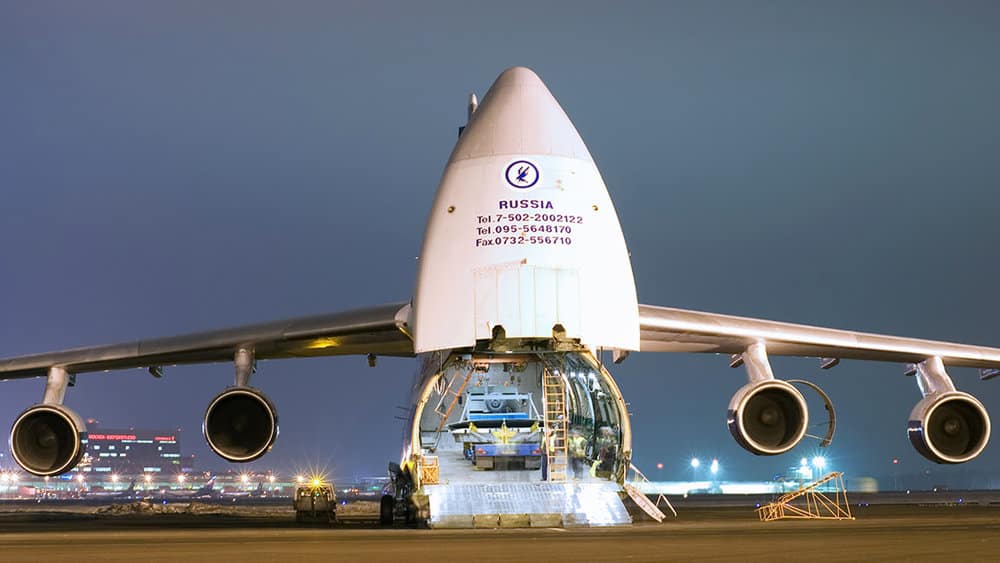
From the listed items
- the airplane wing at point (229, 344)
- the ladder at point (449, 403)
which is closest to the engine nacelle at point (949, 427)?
the ladder at point (449, 403)

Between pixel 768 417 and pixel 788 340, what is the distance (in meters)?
1.71

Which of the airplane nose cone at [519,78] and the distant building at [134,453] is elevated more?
the distant building at [134,453]

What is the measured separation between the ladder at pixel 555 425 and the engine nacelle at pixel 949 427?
210 inches

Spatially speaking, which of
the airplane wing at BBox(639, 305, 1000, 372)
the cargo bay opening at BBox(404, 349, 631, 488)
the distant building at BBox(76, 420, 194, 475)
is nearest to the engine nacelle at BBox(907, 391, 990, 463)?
the airplane wing at BBox(639, 305, 1000, 372)

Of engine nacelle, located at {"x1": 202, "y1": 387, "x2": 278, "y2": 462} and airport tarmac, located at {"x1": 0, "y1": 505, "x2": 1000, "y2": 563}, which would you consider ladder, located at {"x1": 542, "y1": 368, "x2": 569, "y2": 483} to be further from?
engine nacelle, located at {"x1": 202, "y1": 387, "x2": 278, "y2": 462}

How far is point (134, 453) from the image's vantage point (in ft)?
558

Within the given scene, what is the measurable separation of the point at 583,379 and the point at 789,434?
3.03 meters

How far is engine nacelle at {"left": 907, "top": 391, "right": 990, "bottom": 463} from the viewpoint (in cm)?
1853

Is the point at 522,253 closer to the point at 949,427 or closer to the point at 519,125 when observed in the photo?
the point at 519,125

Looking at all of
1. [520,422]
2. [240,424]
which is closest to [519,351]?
[520,422]

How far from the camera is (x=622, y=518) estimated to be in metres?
15.6

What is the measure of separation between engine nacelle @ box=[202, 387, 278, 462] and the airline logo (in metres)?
5.03

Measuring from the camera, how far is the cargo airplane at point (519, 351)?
53.0 feet

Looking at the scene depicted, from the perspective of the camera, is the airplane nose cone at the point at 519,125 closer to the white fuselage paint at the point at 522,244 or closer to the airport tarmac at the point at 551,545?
the white fuselage paint at the point at 522,244
